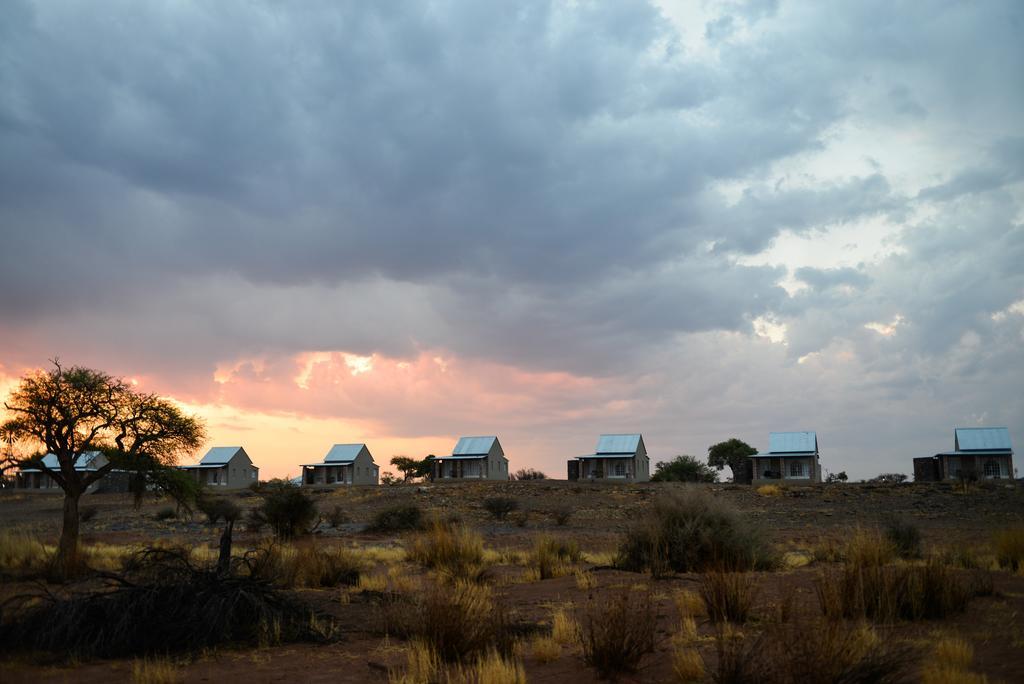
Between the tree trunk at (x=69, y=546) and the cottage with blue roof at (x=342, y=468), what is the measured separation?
59604mm

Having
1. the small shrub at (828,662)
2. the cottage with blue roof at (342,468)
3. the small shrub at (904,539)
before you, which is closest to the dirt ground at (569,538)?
the small shrub at (904,539)

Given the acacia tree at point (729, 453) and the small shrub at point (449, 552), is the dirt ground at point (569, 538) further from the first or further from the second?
the acacia tree at point (729, 453)

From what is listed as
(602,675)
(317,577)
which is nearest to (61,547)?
(317,577)

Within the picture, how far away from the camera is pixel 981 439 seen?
65.6m

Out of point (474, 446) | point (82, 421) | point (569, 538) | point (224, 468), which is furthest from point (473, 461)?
point (82, 421)

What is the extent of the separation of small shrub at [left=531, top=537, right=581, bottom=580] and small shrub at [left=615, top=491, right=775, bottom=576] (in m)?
1.24

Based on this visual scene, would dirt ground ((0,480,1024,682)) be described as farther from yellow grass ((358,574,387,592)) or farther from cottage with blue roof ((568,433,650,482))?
cottage with blue roof ((568,433,650,482))

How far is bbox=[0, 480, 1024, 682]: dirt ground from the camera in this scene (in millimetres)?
8570

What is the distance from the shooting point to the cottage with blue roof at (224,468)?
255ft

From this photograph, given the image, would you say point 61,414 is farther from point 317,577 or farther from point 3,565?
point 317,577


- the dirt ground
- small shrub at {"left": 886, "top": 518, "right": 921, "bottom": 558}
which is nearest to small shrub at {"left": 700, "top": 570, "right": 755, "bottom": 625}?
the dirt ground

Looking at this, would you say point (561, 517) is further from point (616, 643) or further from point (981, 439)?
point (981, 439)

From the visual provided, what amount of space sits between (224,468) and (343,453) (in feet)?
38.0

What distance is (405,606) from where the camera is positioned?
410 inches
